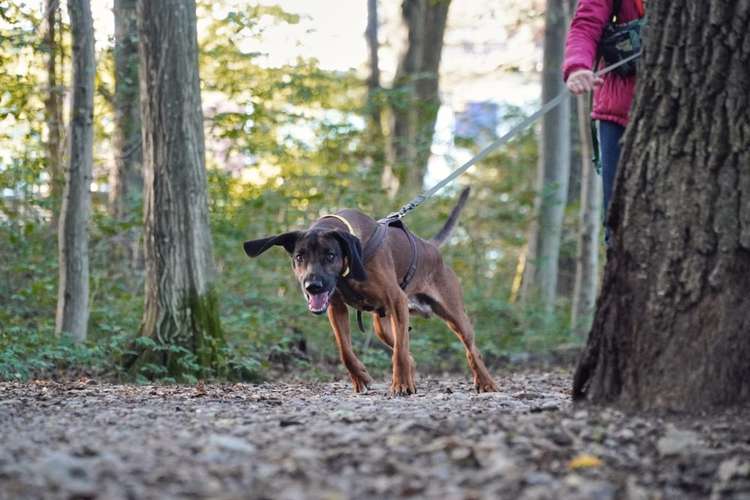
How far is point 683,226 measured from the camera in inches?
185

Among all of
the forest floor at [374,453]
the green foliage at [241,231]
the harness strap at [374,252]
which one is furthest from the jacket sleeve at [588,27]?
the green foliage at [241,231]

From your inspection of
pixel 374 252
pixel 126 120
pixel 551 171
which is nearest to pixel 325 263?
pixel 374 252

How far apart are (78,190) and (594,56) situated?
5563 millimetres

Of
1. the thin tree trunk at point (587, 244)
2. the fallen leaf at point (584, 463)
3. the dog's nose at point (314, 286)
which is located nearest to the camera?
the fallen leaf at point (584, 463)

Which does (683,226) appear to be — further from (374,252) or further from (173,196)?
(173,196)

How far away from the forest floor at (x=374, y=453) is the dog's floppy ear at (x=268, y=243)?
74.4 inches

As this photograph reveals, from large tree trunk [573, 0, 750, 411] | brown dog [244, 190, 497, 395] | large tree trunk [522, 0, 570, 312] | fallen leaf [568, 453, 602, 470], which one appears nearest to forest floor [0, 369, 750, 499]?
fallen leaf [568, 453, 602, 470]

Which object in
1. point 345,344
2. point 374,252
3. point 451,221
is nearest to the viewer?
point 374,252

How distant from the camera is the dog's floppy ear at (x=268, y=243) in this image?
727 cm

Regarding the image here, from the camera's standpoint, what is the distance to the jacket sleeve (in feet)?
18.5

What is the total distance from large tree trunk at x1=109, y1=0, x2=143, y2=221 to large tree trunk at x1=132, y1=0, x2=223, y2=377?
2.12 meters

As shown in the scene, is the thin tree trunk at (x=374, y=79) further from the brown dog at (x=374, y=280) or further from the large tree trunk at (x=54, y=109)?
the brown dog at (x=374, y=280)

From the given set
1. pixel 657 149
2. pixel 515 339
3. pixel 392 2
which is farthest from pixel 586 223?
pixel 392 2

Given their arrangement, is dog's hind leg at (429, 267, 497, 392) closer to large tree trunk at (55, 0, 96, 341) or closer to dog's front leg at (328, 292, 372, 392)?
dog's front leg at (328, 292, 372, 392)
